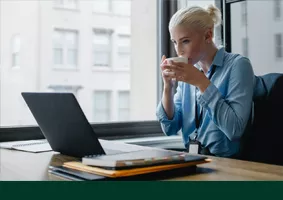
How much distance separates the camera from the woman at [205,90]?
1453 millimetres

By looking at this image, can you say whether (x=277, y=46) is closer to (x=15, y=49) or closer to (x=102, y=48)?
(x=102, y=48)

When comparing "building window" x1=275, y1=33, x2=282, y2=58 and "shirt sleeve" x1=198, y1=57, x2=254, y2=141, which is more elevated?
"building window" x1=275, y1=33, x2=282, y2=58

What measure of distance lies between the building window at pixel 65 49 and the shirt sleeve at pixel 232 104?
1.24 meters

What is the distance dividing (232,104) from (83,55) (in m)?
1.35

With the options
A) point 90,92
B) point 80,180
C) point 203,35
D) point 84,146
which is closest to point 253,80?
point 203,35

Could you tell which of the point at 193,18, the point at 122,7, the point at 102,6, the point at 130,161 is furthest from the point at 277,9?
the point at 130,161

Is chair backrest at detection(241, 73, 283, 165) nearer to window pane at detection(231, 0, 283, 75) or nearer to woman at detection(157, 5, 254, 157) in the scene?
woman at detection(157, 5, 254, 157)

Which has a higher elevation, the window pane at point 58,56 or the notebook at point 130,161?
the window pane at point 58,56

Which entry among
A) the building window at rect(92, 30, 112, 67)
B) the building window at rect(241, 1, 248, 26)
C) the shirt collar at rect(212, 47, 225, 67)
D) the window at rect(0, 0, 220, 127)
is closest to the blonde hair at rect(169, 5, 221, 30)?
the shirt collar at rect(212, 47, 225, 67)

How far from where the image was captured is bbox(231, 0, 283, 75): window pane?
2.64 meters

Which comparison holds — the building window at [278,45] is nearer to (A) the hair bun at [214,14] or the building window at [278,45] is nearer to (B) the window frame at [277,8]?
(B) the window frame at [277,8]

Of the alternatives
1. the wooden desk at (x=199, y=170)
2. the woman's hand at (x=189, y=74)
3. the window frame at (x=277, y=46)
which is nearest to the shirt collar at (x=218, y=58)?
the woman's hand at (x=189, y=74)

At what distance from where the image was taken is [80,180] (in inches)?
33.6

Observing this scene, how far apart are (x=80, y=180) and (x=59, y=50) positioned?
1720mm
